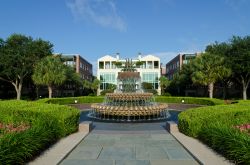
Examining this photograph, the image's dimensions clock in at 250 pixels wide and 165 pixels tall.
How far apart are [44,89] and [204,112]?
71759 millimetres

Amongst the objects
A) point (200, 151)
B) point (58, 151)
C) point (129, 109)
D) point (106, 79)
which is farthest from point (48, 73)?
point (200, 151)

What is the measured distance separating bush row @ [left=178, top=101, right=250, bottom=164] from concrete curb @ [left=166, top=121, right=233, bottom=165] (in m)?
0.20

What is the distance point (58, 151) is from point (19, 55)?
43.4 metres

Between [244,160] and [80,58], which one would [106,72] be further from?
[244,160]

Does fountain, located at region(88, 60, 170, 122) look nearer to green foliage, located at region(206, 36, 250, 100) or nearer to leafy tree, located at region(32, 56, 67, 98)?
leafy tree, located at region(32, 56, 67, 98)

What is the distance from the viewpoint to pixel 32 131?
9141 millimetres

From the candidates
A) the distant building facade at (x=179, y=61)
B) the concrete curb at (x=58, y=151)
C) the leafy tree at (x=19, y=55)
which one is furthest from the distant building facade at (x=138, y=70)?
the concrete curb at (x=58, y=151)

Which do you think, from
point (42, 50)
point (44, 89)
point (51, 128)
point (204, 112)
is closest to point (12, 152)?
point (51, 128)

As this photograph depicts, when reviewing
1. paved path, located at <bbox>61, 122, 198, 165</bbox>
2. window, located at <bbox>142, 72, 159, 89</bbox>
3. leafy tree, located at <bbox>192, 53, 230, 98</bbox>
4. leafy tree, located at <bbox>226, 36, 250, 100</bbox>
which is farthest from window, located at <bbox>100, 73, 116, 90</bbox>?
paved path, located at <bbox>61, 122, 198, 165</bbox>

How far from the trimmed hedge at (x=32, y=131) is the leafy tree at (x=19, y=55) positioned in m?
37.0

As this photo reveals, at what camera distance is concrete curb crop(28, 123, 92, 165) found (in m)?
8.51

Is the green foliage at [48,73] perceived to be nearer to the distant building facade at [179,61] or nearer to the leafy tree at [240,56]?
the leafy tree at [240,56]

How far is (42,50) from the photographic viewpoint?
53188 mm

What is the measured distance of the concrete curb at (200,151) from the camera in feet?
28.1
